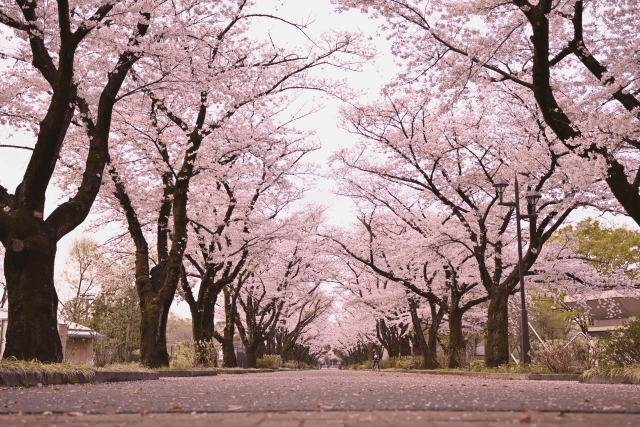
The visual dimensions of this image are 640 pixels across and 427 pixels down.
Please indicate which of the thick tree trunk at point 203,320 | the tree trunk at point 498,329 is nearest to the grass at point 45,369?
the thick tree trunk at point 203,320

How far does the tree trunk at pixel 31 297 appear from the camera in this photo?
9617mm

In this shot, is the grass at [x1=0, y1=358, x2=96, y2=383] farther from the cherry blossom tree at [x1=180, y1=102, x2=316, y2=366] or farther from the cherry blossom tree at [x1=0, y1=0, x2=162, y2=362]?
the cherry blossom tree at [x1=180, y1=102, x2=316, y2=366]

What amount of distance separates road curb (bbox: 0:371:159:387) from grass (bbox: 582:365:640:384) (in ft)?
32.9

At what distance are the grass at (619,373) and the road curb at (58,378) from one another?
1003 cm

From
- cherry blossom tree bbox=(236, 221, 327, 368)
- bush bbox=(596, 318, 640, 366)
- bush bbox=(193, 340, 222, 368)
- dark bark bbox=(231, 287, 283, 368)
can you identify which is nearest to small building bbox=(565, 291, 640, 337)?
cherry blossom tree bbox=(236, 221, 327, 368)

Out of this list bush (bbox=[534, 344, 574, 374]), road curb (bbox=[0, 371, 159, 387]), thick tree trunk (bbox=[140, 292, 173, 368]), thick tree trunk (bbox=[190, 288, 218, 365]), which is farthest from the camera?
thick tree trunk (bbox=[190, 288, 218, 365])

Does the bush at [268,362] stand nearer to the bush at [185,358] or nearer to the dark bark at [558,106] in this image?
the bush at [185,358]

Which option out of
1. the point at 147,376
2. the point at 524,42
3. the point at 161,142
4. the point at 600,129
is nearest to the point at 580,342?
the point at 600,129

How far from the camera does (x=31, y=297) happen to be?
9.77 m

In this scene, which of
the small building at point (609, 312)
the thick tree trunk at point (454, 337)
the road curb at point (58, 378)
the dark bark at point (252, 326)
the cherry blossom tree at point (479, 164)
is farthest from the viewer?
the small building at point (609, 312)

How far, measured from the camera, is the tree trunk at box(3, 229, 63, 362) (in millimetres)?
9617

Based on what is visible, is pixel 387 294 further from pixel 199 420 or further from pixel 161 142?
pixel 199 420

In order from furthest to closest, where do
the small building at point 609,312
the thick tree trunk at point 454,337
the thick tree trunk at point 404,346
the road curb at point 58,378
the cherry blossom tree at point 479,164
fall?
the thick tree trunk at point 404,346, the small building at point 609,312, the thick tree trunk at point 454,337, the cherry blossom tree at point 479,164, the road curb at point 58,378

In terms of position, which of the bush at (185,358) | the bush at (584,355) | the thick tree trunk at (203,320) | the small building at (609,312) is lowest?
the bush at (185,358)
